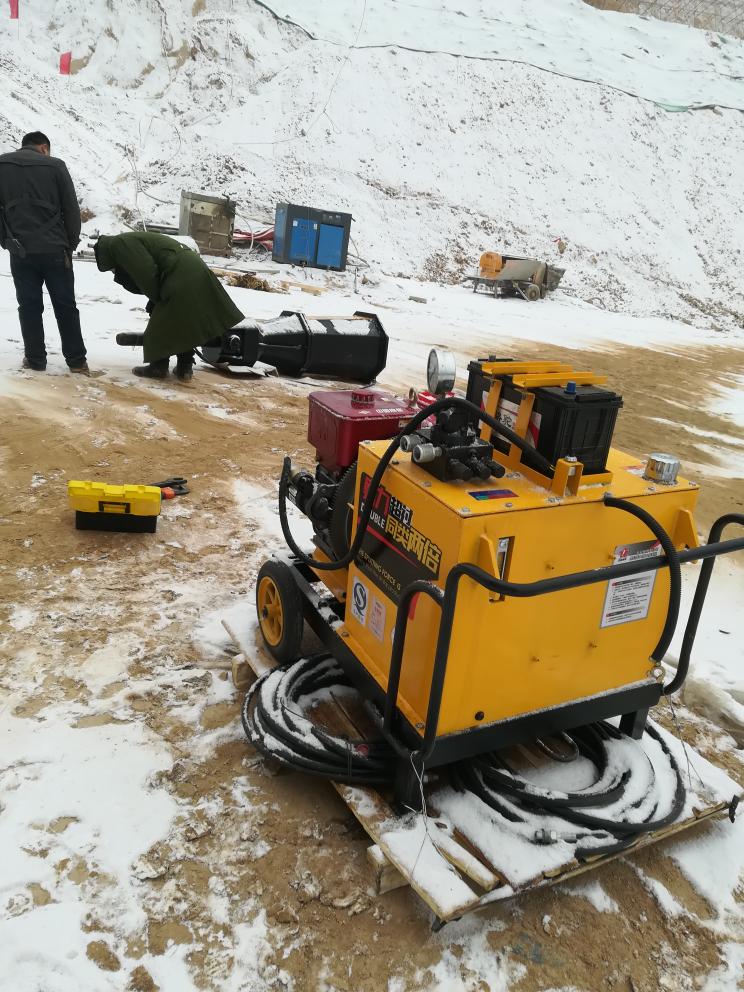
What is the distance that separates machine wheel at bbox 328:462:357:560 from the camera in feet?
8.05

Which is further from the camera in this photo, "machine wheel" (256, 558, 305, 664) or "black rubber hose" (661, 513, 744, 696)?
"machine wheel" (256, 558, 305, 664)

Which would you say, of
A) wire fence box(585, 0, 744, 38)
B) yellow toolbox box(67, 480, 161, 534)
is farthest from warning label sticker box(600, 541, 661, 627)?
wire fence box(585, 0, 744, 38)

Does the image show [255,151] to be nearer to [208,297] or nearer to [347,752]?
[208,297]

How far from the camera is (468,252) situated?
20.1 meters

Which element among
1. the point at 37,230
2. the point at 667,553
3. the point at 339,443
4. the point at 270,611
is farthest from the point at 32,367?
the point at 667,553

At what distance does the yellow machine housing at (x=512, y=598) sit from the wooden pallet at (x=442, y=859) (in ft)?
0.95

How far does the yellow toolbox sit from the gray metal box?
11448mm

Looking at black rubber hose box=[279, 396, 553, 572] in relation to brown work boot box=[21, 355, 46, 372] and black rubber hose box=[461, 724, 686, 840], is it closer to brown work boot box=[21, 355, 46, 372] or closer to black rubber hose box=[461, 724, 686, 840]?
black rubber hose box=[461, 724, 686, 840]

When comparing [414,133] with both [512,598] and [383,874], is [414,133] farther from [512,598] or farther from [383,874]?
[383,874]

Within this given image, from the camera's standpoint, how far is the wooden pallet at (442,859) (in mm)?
1829

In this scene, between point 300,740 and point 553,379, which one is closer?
point 553,379

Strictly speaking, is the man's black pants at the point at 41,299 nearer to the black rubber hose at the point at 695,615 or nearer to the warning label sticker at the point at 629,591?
the warning label sticker at the point at 629,591

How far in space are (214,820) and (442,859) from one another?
2.21ft

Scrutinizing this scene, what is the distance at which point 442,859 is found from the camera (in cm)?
193
